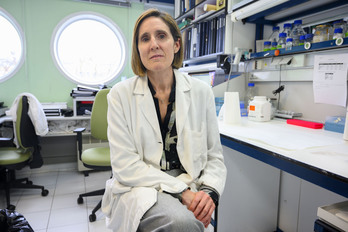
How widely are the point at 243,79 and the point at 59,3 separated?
2530 mm

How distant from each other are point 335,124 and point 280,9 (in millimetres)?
912

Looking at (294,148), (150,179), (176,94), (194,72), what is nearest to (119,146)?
(150,179)

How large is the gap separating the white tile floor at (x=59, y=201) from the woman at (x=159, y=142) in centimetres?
109

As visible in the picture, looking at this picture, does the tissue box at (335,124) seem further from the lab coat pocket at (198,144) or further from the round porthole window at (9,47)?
the round porthole window at (9,47)

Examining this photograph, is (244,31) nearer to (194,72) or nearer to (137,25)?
(194,72)

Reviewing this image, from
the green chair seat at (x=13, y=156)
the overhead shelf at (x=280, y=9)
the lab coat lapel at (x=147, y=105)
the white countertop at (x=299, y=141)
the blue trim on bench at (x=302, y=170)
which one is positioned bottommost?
the green chair seat at (x=13, y=156)

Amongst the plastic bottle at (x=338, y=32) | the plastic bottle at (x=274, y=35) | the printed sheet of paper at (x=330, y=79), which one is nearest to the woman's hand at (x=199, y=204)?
the printed sheet of paper at (x=330, y=79)

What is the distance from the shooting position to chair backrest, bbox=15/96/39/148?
84.3 inches

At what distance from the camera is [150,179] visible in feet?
3.33

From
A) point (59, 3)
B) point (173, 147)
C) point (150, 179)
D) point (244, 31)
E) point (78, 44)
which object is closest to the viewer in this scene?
point (150, 179)

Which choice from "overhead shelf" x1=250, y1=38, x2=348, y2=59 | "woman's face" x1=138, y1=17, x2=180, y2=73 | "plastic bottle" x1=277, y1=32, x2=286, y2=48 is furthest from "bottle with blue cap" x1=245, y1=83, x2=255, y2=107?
"woman's face" x1=138, y1=17, x2=180, y2=73

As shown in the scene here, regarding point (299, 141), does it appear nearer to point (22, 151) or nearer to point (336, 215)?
point (336, 215)

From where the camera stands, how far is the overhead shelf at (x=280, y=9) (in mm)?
1571

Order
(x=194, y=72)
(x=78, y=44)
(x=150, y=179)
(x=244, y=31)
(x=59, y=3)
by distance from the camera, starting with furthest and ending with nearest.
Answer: (x=78, y=44) → (x=59, y=3) → (x=194, y=72) → (x=244, y=31) → (x=150, y=179)
